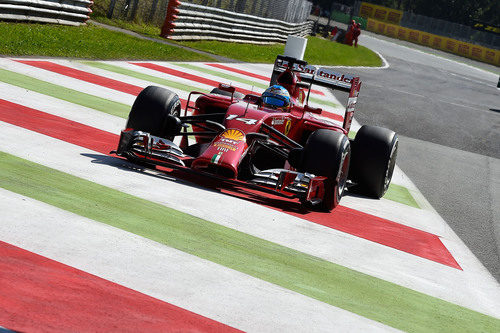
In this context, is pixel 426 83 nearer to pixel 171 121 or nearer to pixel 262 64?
pixel 262 64

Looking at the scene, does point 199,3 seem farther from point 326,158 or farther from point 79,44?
point 326,158

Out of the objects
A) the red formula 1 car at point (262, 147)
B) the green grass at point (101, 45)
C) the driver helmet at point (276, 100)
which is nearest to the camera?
the red formula 1 car at point (262, 147)

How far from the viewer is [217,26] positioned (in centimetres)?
2783

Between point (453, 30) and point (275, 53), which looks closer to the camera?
point (275, 53)

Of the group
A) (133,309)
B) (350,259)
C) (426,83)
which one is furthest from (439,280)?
(426,83)

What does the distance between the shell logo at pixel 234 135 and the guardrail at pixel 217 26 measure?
16173mm

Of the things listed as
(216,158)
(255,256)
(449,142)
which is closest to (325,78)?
(216,158)

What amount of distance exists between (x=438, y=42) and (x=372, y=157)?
237ft

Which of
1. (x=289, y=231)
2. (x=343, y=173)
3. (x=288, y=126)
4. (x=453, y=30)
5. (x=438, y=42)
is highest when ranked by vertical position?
(x=453, y=30)

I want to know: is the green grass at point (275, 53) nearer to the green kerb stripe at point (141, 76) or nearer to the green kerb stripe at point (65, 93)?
the green kerb stripe at point (141, 76)

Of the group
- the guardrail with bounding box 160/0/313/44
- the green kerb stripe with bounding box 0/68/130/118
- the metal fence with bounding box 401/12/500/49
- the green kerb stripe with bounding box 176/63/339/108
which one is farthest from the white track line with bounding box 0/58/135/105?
the metal fence with bounding box 401/12/500/49

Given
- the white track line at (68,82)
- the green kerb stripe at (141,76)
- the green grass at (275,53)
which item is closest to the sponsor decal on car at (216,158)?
the white track line at (68,82)

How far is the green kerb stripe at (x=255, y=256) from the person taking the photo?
545cm

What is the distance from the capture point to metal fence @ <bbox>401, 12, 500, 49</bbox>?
77812mm
